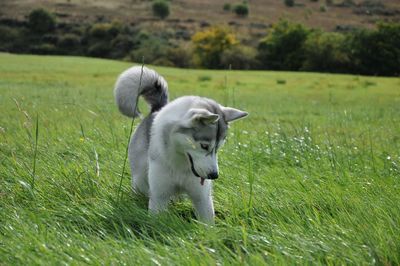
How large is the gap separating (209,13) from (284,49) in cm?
3992

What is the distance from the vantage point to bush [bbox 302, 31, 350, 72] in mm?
57969

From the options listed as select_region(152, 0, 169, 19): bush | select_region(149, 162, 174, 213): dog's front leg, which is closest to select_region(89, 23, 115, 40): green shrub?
select_region(152, 0, 169, 19): bush

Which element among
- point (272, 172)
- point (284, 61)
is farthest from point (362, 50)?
point (272, 172)

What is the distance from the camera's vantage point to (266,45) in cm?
6662

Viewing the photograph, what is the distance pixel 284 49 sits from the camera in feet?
214

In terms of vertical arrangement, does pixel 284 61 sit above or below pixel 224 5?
below

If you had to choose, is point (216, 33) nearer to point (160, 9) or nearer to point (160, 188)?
point (160, 9)

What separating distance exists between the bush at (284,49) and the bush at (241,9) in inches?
1339

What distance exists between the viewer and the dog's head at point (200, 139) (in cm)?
370

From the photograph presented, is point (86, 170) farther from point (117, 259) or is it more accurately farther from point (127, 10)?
point (127, 10)

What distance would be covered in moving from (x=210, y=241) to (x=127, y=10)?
100752 millimetres

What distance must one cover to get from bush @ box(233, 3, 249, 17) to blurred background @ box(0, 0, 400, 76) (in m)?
0.21

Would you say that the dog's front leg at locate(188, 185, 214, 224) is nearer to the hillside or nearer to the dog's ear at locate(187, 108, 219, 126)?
the dog's ear at locate(187, 108, 219, 126)

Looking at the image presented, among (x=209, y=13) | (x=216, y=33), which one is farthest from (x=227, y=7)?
(x=216, y=33)
